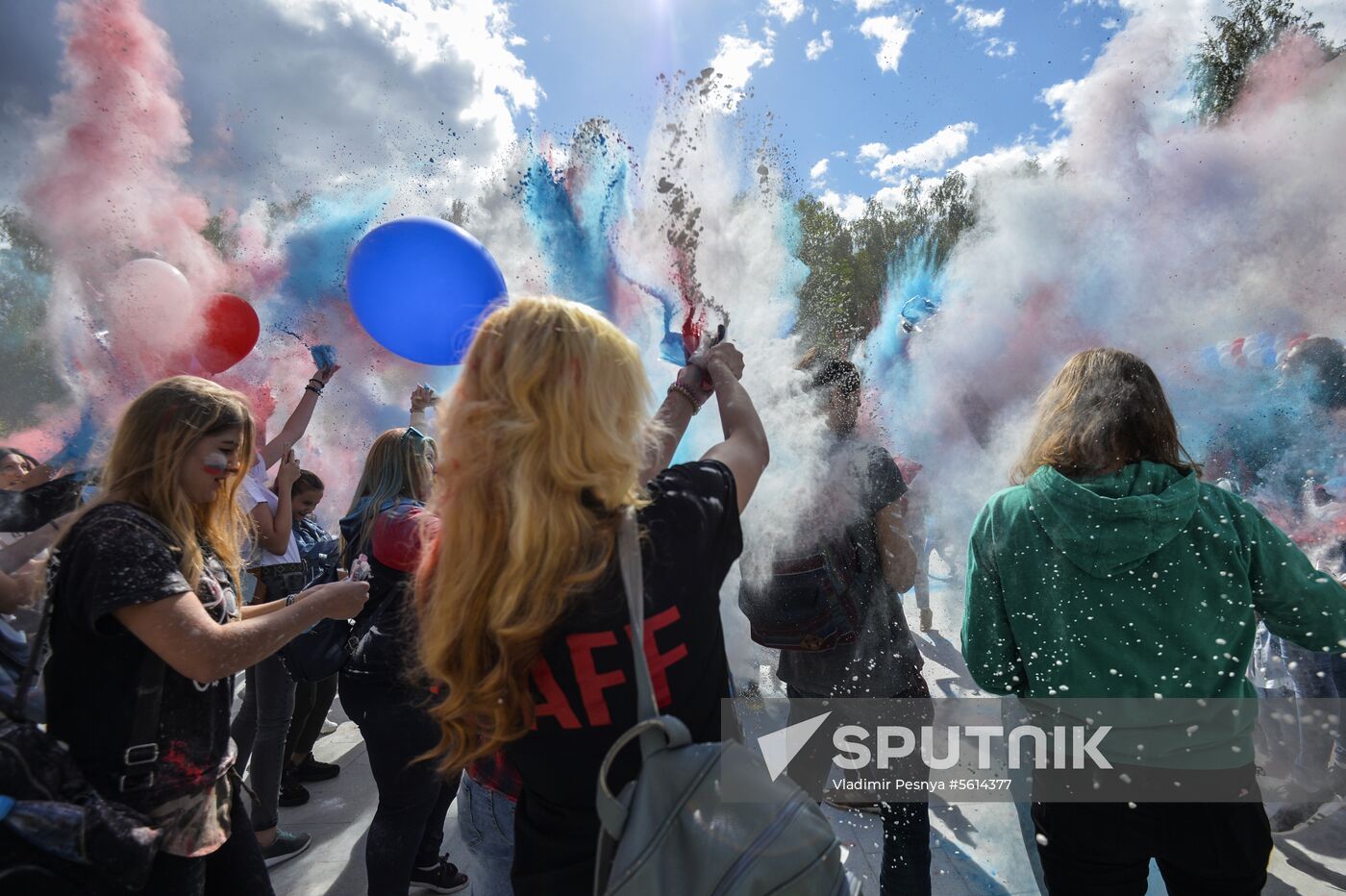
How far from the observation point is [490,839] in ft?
6.06

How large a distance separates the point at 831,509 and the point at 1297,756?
111 inches

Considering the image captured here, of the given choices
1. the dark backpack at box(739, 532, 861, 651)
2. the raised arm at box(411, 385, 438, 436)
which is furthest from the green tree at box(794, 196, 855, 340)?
the raised arm at box(411, 385, 438, 436)

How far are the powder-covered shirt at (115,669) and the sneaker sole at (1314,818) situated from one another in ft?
12.5

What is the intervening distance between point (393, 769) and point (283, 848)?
1.33 metres

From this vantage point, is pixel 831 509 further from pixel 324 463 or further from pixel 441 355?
pixel 324 463

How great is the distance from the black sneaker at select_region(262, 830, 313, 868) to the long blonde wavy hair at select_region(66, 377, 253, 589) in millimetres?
1921

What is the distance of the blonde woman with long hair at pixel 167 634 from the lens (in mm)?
1385

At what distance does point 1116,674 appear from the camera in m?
1.57

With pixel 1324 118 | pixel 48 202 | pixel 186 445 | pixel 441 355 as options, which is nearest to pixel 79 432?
pixel 48 202

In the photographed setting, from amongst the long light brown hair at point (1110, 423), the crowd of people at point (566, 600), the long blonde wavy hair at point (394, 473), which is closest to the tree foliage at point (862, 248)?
the crowd of people at point (566, 600)

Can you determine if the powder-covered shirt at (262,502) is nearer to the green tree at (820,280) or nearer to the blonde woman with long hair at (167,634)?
the blonde woman with long hair at (167,634)

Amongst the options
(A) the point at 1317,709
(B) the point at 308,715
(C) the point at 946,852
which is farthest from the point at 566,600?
(A) the point at 1317,709

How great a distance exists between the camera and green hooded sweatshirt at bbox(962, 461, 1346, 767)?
153 centimetres

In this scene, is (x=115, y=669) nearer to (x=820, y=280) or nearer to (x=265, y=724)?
(x=265, y=724)
